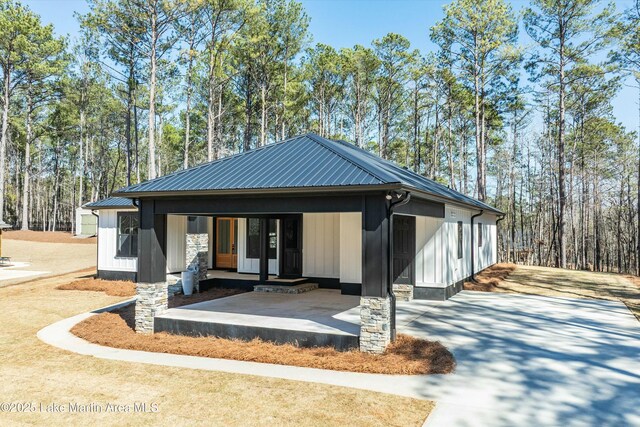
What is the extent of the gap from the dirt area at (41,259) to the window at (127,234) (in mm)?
4590

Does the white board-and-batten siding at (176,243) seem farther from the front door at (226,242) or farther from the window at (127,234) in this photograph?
the window at (127,234)

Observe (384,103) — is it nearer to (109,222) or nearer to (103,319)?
(109,222)

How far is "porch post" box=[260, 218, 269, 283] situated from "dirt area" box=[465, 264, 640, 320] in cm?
673

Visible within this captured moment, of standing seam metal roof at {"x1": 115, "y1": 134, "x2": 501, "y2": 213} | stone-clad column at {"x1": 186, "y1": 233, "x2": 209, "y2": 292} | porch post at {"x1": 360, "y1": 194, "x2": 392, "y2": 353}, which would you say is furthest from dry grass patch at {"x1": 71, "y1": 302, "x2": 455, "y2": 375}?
stone-clad column at {"x1": 186, "y1": 233, "x2": 209, "y2": 292}

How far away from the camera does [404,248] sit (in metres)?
11.2

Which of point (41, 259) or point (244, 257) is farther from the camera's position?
point (41, 259)

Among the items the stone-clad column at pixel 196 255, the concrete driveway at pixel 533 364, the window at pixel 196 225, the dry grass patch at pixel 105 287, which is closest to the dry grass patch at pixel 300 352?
the concrete driveway at pixel 533 364

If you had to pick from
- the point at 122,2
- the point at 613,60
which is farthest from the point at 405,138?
the point at 122,2

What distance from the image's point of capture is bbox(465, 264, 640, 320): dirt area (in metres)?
12.0

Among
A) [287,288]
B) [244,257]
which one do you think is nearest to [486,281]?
[287,288]

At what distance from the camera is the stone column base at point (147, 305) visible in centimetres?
807

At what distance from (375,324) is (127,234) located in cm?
1115

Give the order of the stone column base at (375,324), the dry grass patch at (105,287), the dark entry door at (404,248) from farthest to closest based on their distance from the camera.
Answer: the dry grass patch at (105,287) → the dark entry door at (404,248) → the stone column base at (375,324)

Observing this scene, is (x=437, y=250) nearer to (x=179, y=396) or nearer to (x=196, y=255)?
(x=196, y=255)
